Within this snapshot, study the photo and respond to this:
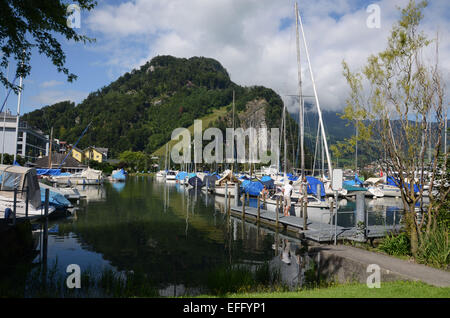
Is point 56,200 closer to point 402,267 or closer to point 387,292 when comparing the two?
point 402,267

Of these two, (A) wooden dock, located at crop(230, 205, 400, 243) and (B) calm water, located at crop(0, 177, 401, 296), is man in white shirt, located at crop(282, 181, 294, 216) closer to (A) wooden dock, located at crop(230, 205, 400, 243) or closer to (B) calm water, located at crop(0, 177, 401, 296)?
(A) wooden dock, located at crop(230, 205, 400, 243)

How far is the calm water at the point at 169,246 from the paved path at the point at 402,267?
204 cm

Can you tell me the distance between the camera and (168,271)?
12.3m

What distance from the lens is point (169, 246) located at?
16375 mm

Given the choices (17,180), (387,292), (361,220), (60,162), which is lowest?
(387,292)

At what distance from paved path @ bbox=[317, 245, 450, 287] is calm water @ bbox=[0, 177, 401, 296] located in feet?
6.68

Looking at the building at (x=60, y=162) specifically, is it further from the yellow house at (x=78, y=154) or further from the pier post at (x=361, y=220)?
the pier post at (x=361, y=220)

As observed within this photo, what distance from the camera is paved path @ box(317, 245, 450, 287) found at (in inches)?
326

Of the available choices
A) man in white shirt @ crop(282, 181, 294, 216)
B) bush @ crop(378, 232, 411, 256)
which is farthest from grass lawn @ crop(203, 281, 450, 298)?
man in white shirt @ crop(282, 181, 294, 216)

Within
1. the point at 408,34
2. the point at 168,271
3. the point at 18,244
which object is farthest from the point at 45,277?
the point at 408,34

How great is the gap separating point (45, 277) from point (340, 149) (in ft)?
36.1

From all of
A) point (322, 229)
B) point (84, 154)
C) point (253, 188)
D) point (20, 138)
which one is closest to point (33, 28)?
point (322, 229)

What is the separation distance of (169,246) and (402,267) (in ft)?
34.3
